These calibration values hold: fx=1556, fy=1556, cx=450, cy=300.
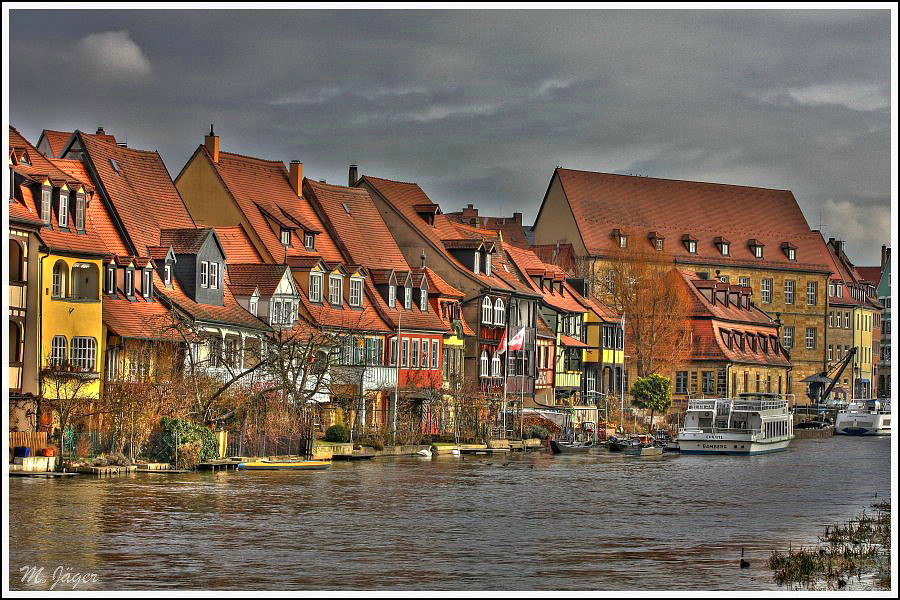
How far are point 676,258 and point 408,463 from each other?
77.1 metres

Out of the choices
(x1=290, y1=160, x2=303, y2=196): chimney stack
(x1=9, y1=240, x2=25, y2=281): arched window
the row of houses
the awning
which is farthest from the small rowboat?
the awning

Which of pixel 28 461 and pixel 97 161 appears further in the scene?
pixel 97 161

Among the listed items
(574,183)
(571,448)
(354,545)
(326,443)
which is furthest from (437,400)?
(574,183)

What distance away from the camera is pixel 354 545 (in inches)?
1336

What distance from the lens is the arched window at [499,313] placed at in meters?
86.8

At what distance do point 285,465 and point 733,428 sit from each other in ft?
118

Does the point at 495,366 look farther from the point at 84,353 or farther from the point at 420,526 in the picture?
the point at 420,526

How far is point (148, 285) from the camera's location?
198 feet

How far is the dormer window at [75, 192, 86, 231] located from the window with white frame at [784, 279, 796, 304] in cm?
9659

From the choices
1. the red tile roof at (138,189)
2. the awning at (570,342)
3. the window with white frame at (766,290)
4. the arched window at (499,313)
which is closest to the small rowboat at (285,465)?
the red tile roof at (138,189)

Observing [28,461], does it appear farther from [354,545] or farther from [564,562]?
[564,562]

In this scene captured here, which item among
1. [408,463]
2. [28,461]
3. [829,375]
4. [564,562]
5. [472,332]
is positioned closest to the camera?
[564,562]

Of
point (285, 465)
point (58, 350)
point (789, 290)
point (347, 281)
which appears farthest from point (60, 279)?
point (789, 290)

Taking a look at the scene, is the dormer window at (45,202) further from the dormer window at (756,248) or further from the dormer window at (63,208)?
the dormer window at (756,248)
